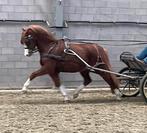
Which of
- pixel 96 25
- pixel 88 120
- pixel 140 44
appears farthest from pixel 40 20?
pixel 88 120

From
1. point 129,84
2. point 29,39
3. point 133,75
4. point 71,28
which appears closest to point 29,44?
point 29,39

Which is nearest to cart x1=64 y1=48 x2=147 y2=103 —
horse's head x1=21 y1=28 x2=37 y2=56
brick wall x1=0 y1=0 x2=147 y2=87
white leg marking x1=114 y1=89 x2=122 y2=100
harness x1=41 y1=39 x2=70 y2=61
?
harness x1=41 y1=39 x2=70 y2=61

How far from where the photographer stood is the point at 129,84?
445 inches

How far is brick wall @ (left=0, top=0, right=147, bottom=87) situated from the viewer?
13.3 meters

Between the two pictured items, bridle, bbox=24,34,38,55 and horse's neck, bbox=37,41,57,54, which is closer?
bridle, bbox=24,34,38,55

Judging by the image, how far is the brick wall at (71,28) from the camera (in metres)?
13.3

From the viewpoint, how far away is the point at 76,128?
7719 millimetres

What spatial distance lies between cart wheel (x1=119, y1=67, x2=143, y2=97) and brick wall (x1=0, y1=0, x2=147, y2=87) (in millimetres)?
2168

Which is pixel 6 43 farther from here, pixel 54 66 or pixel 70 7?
pixel 54 66

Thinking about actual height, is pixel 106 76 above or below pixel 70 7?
below

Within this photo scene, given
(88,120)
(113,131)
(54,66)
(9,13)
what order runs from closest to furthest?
(113,131)
(88,120)
(54,66)
(9,13)

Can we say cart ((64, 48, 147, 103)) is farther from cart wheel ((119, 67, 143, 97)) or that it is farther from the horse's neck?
the horse's neck

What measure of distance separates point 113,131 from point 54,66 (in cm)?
326

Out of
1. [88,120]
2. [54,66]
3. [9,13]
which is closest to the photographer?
[88,120]
